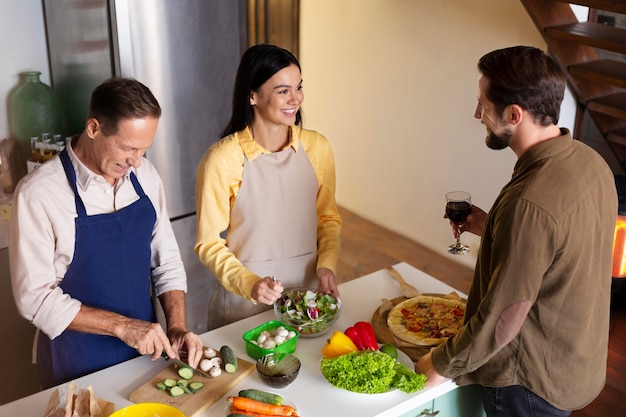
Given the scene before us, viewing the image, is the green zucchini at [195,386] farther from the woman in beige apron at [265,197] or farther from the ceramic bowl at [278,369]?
the woman in beige apron at [265,197]

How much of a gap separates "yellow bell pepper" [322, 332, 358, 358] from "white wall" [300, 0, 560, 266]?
266cm

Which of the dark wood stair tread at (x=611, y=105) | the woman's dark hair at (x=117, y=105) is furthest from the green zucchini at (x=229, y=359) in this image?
the dark wood stair tread at (x=611, y=105)

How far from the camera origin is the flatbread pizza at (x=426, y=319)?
2.19 m

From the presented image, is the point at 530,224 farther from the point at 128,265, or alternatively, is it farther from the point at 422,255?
the point at 422,255

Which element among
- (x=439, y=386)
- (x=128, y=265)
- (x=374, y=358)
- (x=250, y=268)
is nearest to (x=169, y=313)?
(x=128, y=265)

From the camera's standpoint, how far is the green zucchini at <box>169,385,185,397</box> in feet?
6.29

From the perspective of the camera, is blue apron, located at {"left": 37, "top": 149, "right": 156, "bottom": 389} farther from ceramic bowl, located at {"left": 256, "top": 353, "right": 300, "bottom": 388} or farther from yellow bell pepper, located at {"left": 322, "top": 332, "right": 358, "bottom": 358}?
yellow bell pepper, located at {"left": 322, "top": 332, "right": 358, "bottom": 358}

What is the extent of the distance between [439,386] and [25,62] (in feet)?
8.00

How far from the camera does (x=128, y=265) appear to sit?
7.09ft

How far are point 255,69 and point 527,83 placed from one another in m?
0.94

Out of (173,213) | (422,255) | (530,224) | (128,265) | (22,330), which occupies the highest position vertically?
(530,224)

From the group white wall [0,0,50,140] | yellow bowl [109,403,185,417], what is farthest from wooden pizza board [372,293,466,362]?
white wall [0,0,50,140]

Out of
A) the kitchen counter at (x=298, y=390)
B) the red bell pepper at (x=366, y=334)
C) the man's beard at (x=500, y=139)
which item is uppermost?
the man's beard at (x=500, y=139)

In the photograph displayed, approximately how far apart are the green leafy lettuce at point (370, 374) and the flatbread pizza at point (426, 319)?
196 mm
